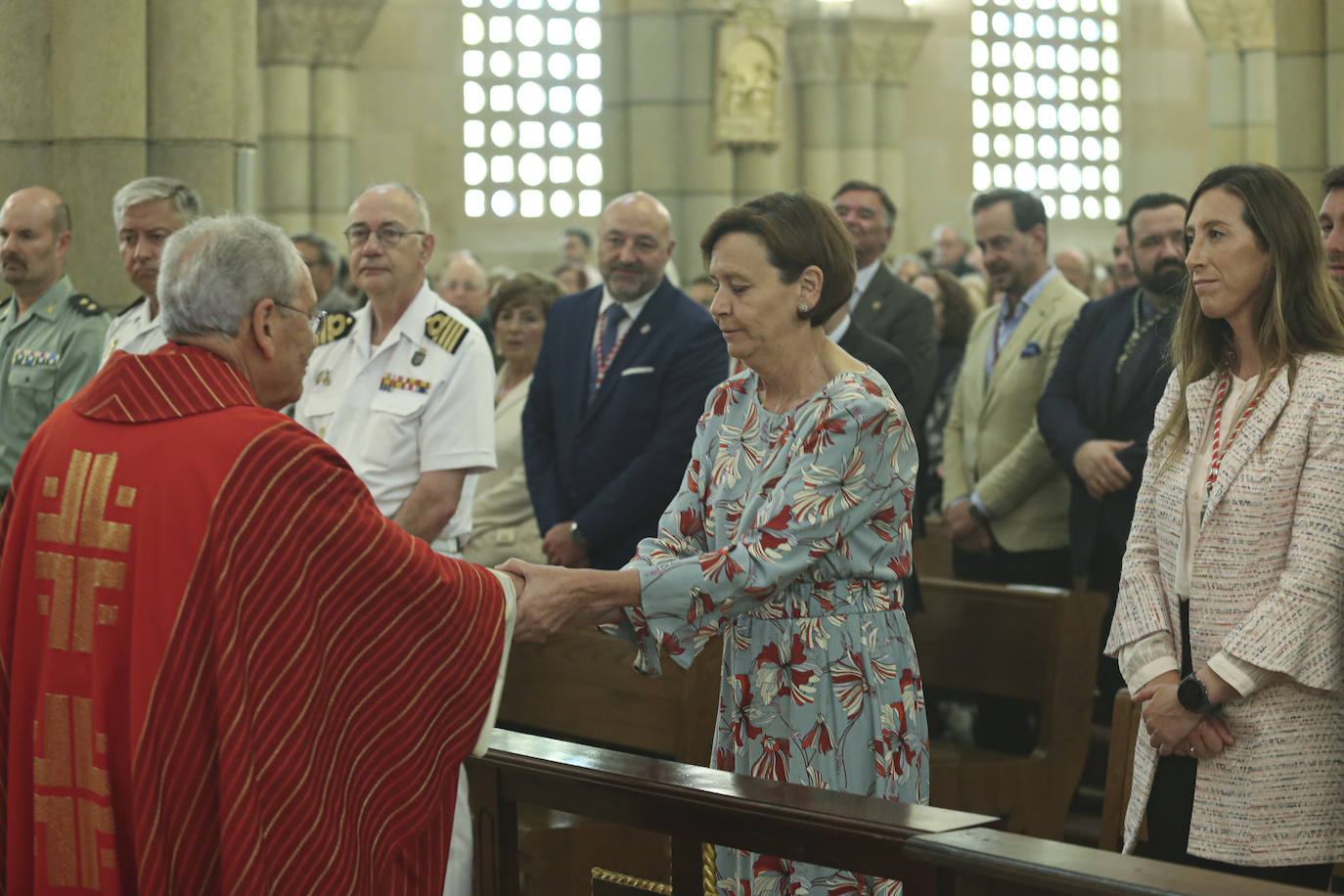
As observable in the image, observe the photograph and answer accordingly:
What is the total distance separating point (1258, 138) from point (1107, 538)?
1141cm

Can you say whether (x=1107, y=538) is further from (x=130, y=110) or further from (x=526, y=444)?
(x=130, y=110)

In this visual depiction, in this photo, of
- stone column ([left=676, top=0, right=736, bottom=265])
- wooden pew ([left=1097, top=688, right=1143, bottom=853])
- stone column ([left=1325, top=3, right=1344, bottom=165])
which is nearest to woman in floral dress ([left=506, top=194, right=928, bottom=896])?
wooden pew ([left=1097, top=688, right=1143, bottom=853])

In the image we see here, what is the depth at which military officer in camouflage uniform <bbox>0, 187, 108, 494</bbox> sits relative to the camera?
17.0 feet

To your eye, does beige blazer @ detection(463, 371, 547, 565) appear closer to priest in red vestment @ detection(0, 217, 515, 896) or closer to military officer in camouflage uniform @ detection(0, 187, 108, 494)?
military officer in camouflage uniform @ detection(0, 187, 108, 494)

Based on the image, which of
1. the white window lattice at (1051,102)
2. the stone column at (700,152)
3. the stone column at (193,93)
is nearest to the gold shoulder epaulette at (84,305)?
the stone column at (193,93)

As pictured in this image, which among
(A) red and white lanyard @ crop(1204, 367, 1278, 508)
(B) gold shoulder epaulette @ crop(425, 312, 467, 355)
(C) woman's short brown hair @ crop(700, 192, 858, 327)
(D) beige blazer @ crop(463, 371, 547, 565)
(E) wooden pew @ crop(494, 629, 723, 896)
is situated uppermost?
(C) woman's short brown hair @ crop(700, 192, 858, 327)

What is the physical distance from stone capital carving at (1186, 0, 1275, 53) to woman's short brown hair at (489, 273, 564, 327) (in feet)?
37.0

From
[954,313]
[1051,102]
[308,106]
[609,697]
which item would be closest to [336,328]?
[609,697]

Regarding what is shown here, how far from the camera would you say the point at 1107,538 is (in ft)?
17.2

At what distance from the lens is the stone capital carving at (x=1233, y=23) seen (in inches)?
608

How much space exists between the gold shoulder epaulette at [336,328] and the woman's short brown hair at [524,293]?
4.80ft

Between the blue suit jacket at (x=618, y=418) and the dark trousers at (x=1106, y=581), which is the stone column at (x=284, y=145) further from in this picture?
the dark trousers at (x=1106, y=581)

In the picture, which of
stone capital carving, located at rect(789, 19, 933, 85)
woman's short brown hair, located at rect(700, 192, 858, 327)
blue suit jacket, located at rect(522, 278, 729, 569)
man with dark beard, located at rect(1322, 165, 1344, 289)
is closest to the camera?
woman's short brown hair, located at rect(700, 192, 858, 327)

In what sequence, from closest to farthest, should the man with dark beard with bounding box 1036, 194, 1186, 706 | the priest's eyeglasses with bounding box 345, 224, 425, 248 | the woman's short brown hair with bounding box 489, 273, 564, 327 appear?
the priest's eyeglasses with bounding box 345, 224, 425, 248, the man with dark beard with bounding box 1036, 194, 1186, 706, the woman's short brown hair with bounding box 489, 273, 564, 327
